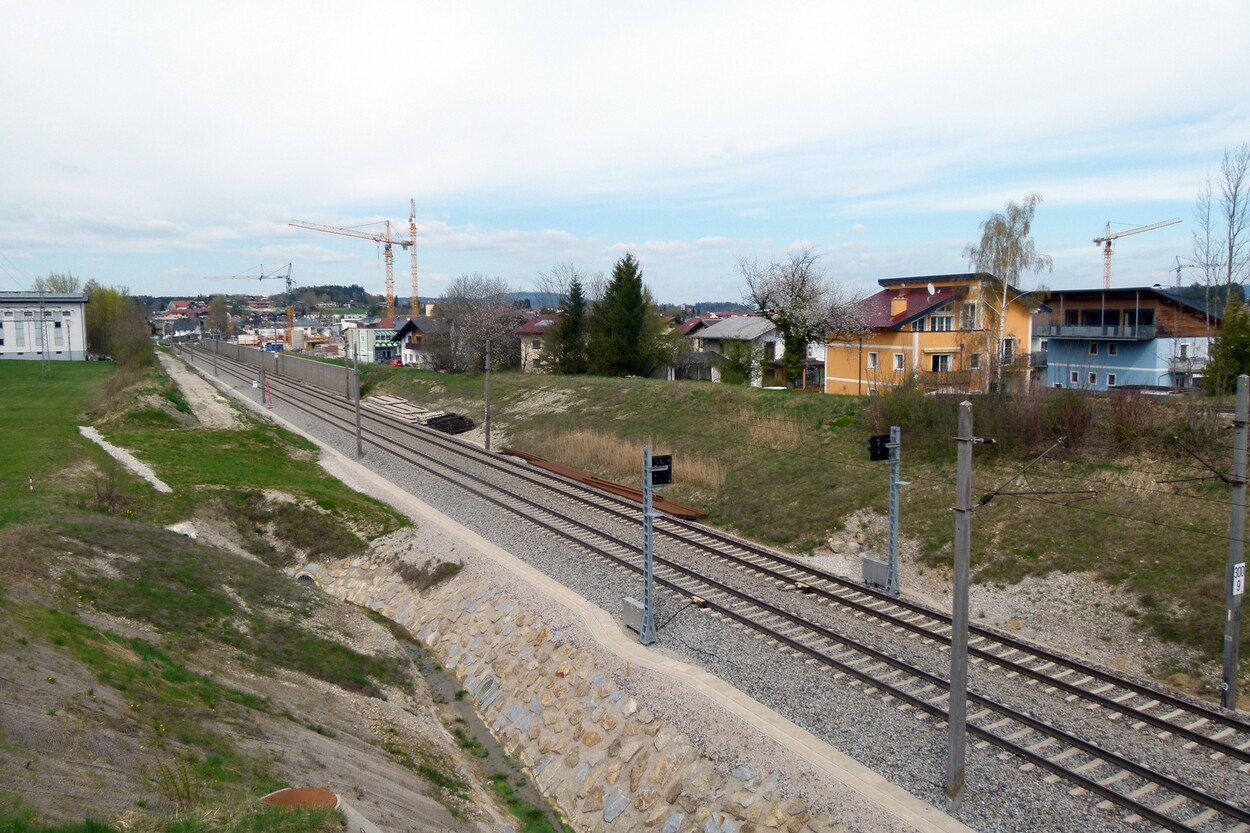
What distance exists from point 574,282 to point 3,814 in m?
53.9

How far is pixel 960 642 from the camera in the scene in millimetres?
10336

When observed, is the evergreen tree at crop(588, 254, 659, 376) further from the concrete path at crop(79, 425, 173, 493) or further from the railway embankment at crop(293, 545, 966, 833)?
the railway embankment at crop(293, 545, 966, 833)

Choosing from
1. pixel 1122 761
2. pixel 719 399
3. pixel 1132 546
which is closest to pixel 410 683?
pixel 1122 761

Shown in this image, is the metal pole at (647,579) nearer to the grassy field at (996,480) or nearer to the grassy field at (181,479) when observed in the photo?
the grassy field at (996,480)

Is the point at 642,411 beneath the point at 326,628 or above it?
above

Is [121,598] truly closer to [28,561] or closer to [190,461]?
[28,561]

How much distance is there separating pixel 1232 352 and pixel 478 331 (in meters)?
50.5

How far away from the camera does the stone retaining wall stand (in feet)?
35.9

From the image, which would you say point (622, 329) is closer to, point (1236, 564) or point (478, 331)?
point (478, 331)

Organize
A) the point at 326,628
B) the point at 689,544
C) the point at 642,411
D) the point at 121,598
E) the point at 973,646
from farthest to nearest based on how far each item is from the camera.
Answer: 1. the point at 642,411
2. the point at 689,544
3. the point at 326,628
4. the point at 121,598
5. the point at 973,646

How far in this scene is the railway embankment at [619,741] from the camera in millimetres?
10398

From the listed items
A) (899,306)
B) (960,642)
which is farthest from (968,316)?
(960,642)

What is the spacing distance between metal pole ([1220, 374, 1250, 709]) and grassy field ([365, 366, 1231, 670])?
4.96ft

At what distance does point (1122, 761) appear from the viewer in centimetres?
1048
